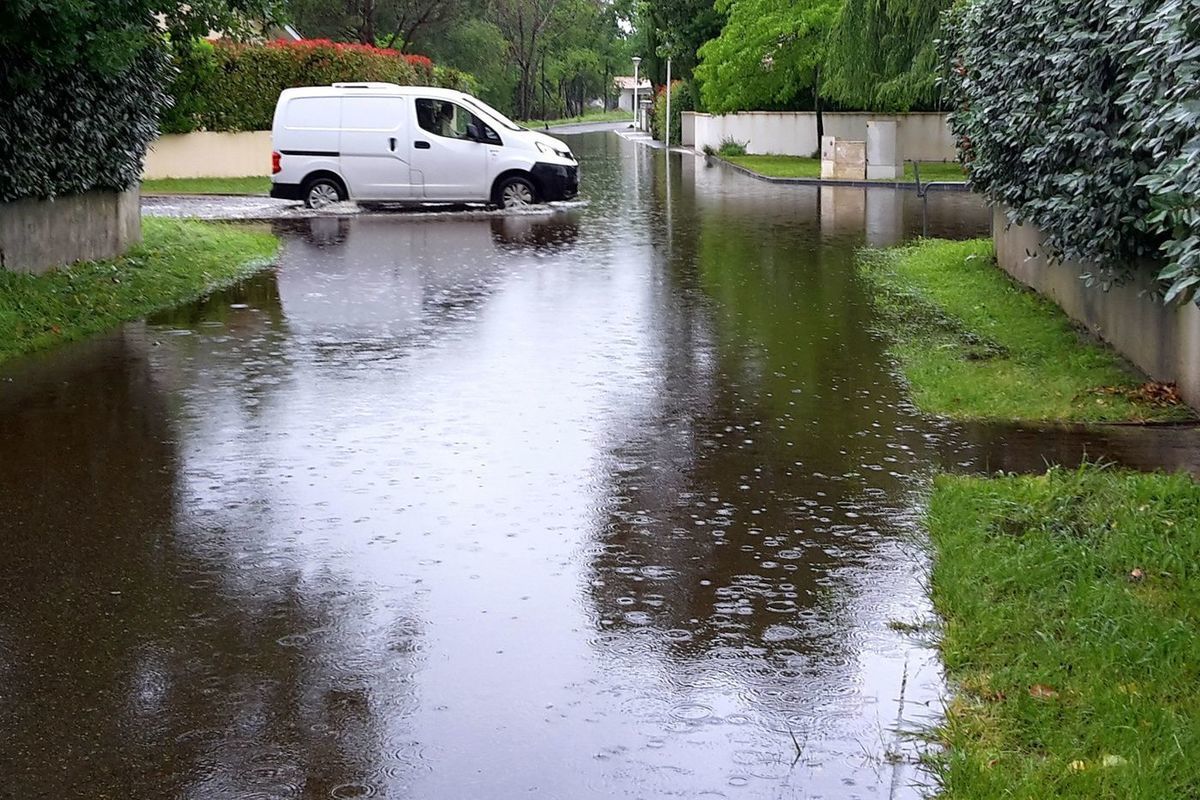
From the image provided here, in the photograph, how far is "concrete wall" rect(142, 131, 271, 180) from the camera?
30844 millimetres

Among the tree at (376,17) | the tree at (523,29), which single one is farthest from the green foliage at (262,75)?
the tree at (523,29)

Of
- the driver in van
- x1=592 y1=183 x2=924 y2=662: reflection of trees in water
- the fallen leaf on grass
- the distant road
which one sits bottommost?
the fallen leaf on grass

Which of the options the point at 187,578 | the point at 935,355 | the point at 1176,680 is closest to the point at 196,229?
the point at 935,355

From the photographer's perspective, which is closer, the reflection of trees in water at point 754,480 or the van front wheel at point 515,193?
the reflection of trees in water at point 754,480

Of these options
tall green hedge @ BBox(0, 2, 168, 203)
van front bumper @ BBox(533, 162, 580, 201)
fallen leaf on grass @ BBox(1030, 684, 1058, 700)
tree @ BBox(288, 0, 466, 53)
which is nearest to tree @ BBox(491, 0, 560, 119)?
tree @ BBox(288, 0, 466, 53)

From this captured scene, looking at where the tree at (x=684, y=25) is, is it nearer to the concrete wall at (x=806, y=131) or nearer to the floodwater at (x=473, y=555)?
the concrete wall at (x=806, y=131)

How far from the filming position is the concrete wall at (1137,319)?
9195 mm

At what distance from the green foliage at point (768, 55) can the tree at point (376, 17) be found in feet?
49.9

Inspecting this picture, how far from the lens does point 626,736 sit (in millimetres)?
4758

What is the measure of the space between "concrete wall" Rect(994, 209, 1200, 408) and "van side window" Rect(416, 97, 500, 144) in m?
12.3

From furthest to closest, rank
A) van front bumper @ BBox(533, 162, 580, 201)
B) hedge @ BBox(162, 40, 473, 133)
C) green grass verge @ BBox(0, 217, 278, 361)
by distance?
hedge @ BBox(162, 40, 473, 133) < van front bumper @ BBox(533, 162, 580, 201) < green grass verge @ BBox(0, 217, 278, 361)

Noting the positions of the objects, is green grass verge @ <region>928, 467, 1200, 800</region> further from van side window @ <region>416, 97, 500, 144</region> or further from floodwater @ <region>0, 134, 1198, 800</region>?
van side window @ <region>416, 97, 500, 144</region>

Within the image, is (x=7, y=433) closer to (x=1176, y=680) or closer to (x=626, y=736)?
(x=626, y=736)

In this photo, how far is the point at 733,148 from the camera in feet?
155
